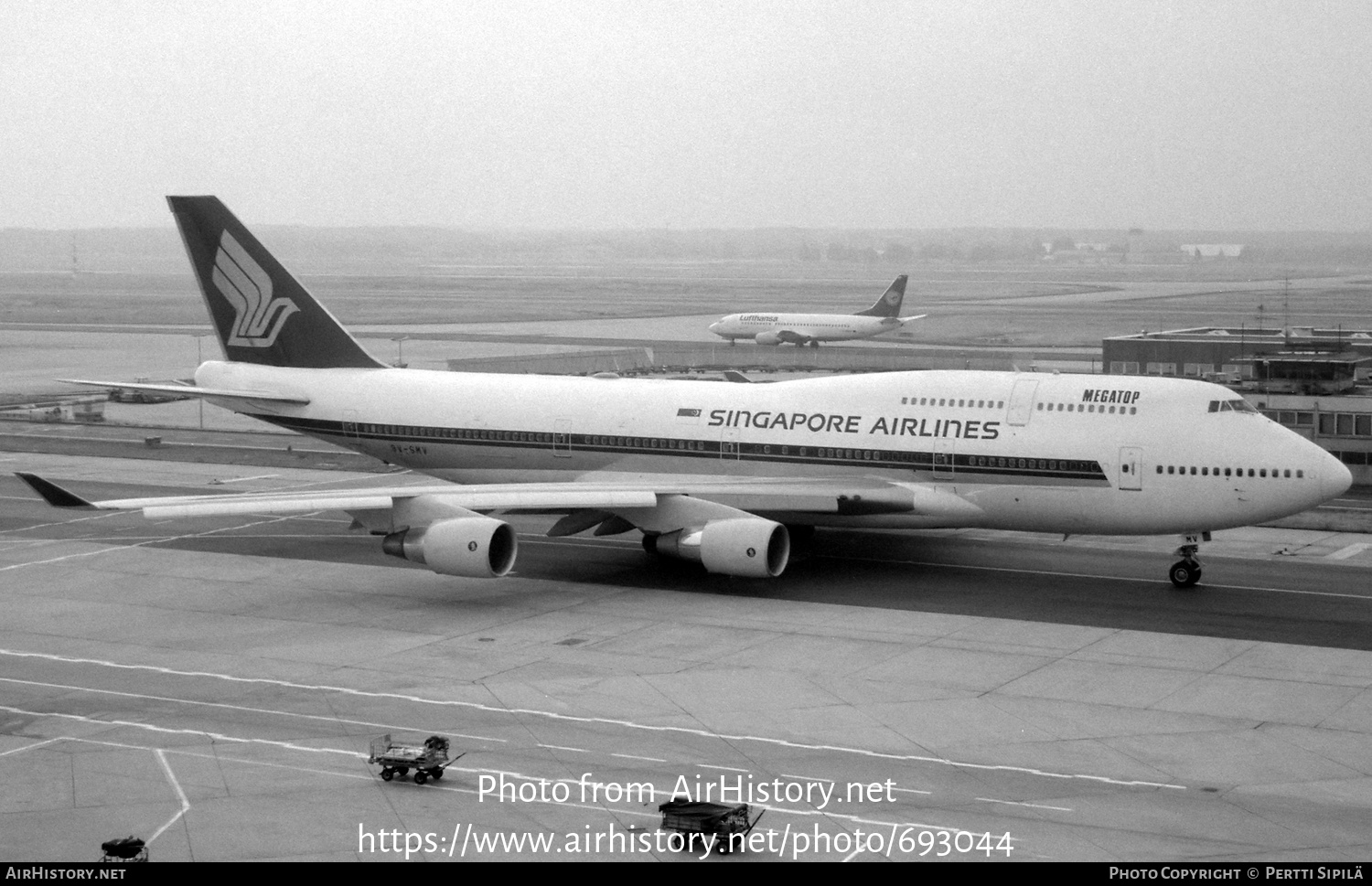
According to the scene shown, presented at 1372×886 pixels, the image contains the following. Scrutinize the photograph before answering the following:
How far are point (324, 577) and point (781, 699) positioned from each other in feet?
46.1

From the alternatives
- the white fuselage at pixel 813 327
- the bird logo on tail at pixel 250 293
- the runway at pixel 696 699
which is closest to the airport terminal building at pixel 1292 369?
the runway at pixel 696 699

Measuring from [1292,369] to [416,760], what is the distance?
3614cm

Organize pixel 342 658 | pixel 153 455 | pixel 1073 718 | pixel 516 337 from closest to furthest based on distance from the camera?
1. pixel 1073 718
2. pixel 342 658
3. pixel 153 455
4. pixel 516 337

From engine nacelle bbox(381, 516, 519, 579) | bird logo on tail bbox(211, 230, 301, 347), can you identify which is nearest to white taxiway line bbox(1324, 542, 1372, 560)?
engine nacelle bbox(381, 516, 519, 579)

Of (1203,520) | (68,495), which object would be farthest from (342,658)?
(1203,520)

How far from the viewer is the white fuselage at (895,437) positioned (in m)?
31.5

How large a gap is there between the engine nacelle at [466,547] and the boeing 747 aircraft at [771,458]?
1.7 inches

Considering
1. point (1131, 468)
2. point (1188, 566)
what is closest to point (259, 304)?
point (1131, 468)

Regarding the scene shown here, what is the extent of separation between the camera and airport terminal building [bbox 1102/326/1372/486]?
4559 centimetres

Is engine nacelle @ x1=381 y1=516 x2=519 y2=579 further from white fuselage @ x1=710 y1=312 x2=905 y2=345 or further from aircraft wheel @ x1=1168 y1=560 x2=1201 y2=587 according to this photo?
white fuselage @ x1=710 y1=312 x2=905 y2=345

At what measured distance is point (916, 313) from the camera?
4306 inches
